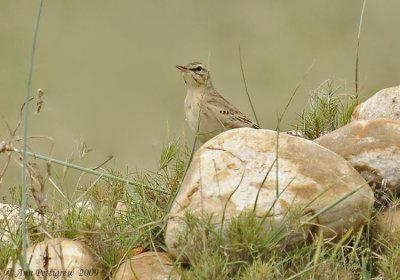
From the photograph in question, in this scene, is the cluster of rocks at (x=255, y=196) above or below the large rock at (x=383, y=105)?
below

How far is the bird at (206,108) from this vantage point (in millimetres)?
6633

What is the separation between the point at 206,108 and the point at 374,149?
1.62m

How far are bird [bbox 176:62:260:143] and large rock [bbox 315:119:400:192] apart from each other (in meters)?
1.12

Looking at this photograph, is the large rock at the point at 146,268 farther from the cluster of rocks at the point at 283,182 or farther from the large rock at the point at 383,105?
the large rock at the point at 383,105

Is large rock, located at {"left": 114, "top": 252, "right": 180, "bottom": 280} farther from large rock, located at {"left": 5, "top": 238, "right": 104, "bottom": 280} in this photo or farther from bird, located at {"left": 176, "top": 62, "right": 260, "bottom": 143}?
bird, located at {"left": 176, "top": 62, "right": 260, "bottom": 143}

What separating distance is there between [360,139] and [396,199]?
408mm

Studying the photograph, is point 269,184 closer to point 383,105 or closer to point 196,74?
point 383,105

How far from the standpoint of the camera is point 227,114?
675 cm

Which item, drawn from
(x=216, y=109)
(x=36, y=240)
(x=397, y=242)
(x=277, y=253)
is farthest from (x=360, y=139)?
(x=36, y=240)

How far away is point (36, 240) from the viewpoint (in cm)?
539

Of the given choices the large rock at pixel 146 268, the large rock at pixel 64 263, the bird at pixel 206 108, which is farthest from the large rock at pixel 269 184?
the bird at pixel 206 108

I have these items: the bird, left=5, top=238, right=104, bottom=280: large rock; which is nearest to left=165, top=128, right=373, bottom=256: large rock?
left=5, top=238, right=104, bottom=280: large rock

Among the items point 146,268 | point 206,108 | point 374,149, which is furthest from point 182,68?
point 146,268

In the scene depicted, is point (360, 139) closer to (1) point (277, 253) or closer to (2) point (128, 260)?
(1) point (277, 253)
